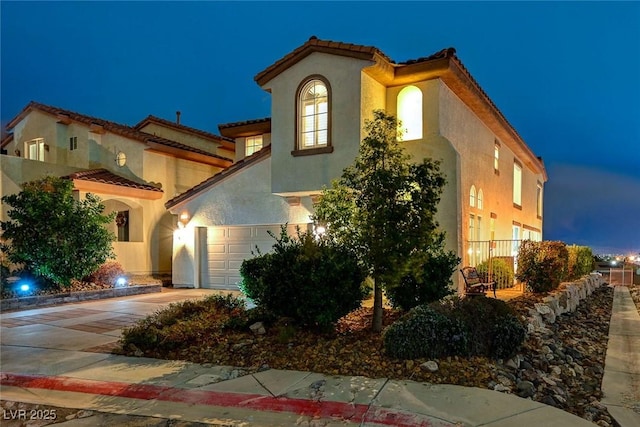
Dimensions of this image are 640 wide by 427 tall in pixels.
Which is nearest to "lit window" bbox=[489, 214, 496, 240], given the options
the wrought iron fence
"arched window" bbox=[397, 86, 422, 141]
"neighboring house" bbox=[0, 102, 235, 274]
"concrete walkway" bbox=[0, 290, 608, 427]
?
the wrought iron fence

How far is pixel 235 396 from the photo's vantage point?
5.48 meters

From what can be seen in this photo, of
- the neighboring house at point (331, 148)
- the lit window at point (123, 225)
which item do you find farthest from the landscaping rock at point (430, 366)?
the lit window at point (123, 225)

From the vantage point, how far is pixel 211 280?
53.8 feet

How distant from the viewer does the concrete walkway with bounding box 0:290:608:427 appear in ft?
15.9

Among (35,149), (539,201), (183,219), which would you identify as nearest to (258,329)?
(183,219)

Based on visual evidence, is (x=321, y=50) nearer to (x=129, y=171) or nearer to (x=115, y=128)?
(x=129, y=171)

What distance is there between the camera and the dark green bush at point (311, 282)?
25.0 feet

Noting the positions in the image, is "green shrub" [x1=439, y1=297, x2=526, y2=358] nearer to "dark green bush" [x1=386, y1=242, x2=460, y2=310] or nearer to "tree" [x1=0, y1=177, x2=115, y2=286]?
"dark green bush" [x1=386, y1=242, x2=460, y2=310]

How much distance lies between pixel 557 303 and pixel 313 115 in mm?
8008

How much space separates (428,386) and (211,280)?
12.0 meters

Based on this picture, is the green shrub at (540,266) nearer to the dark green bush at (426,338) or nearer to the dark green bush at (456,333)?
the dark green bush at (456,333)

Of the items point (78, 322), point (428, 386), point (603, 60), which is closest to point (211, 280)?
point (78, 322)

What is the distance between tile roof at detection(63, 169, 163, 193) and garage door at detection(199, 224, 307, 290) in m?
3.53

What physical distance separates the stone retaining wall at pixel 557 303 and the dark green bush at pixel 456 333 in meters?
1.47
